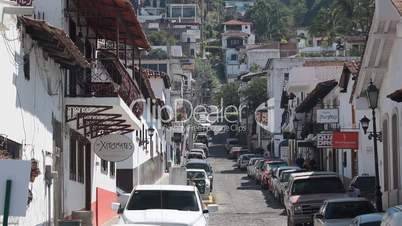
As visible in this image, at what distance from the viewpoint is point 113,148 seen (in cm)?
2469

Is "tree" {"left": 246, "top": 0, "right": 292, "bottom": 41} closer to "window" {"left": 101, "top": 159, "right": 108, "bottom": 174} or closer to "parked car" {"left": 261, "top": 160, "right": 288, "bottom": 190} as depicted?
"parked car" {"left": 261, "top": 160, "right": 288, "bottom": 190}

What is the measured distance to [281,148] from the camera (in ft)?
236

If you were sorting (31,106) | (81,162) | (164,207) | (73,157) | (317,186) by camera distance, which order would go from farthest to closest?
1. (317,186)
2. (81,162)
3. (73,157)
4. (164,207)
5. (31,106)

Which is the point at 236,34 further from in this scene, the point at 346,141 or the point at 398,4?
the point at 398,4

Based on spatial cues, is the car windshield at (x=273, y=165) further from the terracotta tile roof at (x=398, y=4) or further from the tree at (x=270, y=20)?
the tree at (x=270, y=20)

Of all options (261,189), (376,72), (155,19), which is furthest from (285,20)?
(376,72)

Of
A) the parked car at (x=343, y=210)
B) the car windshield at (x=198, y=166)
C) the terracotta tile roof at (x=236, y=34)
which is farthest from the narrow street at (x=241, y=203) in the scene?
the terracotta tile roof at (x=236, y=34)

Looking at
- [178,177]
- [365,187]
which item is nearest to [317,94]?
[178,177]

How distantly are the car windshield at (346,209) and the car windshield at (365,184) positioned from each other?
1049cm

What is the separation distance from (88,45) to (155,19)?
173m

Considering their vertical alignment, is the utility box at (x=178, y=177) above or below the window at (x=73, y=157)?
below

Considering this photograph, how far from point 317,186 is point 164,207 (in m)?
11.2

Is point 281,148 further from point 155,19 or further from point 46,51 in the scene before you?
point 155,19

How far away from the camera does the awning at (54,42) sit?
1567 cm
